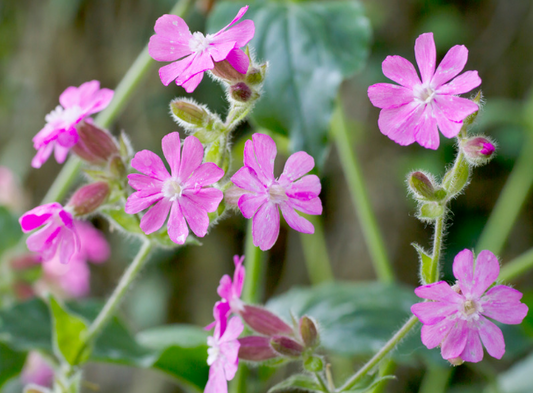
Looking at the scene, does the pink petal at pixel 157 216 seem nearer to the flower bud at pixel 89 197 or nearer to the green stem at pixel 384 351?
the flower bud at pixel 89 197

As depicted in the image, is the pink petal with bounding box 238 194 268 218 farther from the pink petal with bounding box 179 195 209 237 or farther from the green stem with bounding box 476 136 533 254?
the green stem with bounding box 476 136 533 254

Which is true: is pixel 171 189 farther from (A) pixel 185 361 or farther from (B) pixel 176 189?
(A) pixel 185 361

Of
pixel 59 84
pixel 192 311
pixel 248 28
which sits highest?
pixel 59 84

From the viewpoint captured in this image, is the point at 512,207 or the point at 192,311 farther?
the point at 192,311

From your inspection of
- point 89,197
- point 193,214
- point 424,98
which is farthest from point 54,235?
point 424,98

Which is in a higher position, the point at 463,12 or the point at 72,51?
the point at 463,12

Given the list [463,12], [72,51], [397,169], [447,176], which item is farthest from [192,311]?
[447,176]

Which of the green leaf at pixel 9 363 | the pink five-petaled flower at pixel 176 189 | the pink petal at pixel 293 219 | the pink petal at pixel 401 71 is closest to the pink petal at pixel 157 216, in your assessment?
the pink five-petaled flower at pixel 176 189

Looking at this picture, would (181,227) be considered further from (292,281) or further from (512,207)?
(292,281)
